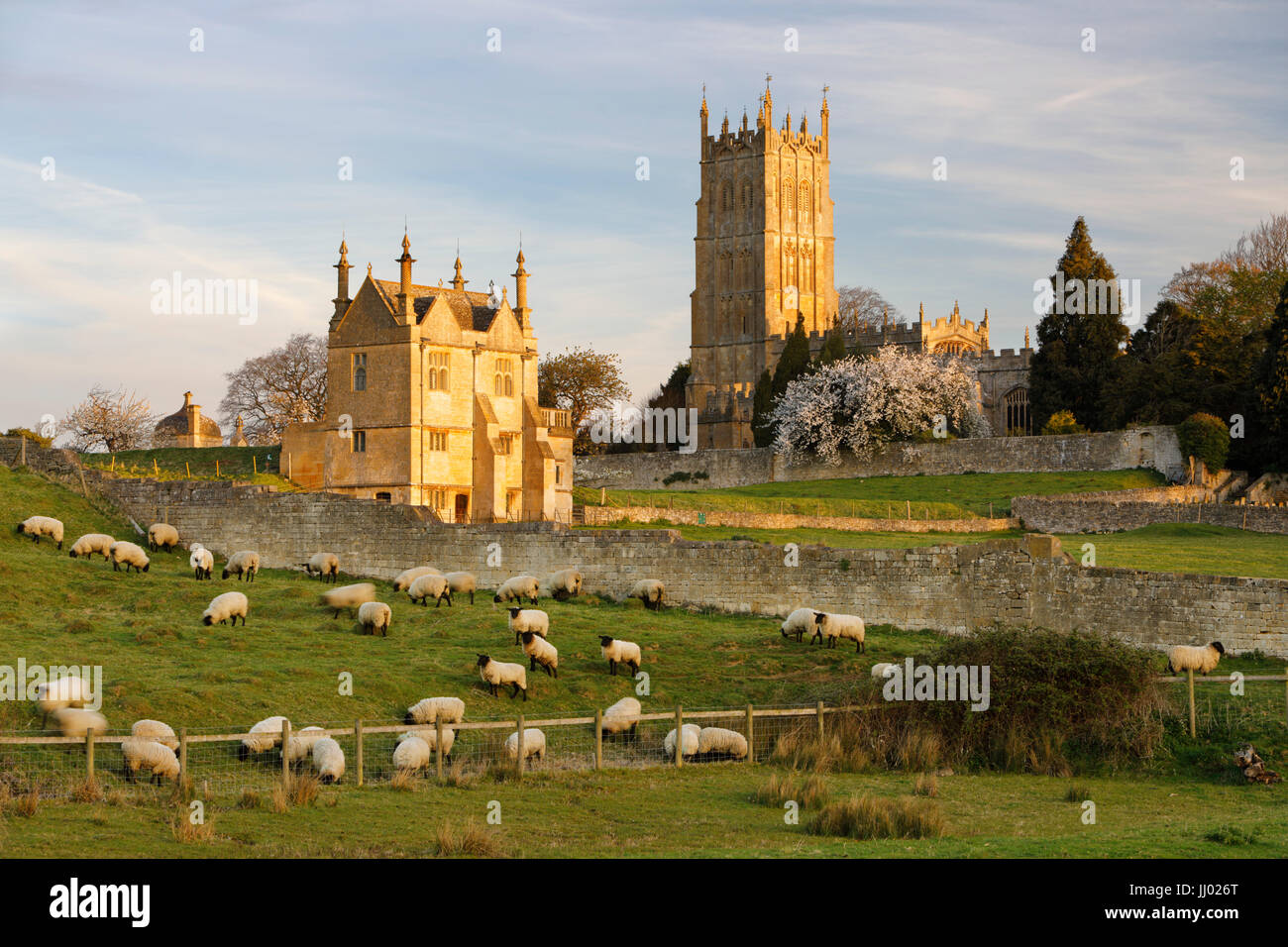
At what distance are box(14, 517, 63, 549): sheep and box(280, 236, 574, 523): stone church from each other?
32.2 feet

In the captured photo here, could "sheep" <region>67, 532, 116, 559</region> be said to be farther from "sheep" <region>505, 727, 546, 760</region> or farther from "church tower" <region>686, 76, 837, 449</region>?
"church tower" <region>686, 76, 837, 449</region>

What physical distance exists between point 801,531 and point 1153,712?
941 inches

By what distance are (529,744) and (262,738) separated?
13.1 ft

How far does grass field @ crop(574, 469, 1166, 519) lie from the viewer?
53.1 m

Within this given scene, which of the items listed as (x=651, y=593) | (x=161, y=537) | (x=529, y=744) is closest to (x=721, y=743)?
(x=529, y=744)

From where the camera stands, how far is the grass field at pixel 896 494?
5309 cm

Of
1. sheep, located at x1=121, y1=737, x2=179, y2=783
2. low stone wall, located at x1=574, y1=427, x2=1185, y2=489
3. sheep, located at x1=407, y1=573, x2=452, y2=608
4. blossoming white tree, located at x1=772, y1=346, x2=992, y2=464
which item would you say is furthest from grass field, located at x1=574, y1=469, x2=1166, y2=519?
sheep, located at x1=121, y1=737, x2=179, y2=783

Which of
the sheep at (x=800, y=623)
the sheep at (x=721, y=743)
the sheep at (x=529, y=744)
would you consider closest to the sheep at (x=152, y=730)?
the sheep at (x=529, y=744)

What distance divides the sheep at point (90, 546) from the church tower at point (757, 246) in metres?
84.5

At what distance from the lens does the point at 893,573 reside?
31.5 meters

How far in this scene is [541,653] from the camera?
26.6 meters

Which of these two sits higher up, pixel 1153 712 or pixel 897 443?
pixel 897 443
